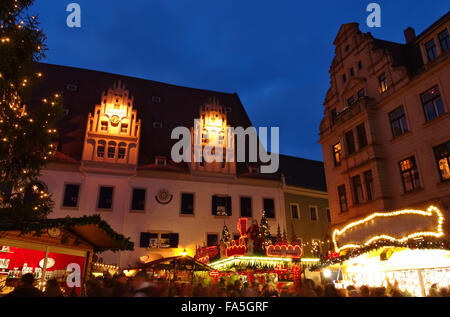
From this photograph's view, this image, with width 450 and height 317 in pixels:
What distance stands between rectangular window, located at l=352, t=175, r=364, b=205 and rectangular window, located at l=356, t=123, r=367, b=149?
2.13 m

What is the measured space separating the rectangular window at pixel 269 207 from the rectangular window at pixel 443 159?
1823cm

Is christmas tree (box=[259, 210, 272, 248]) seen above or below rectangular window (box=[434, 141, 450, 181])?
below

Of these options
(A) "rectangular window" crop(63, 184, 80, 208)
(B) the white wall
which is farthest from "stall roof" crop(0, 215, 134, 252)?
(A) "rectangular window" crop(63, 184, 80, 208)

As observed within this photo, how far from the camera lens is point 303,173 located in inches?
1582

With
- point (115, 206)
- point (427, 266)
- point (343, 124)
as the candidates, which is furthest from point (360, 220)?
point (115, 206)

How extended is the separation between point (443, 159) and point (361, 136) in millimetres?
5685

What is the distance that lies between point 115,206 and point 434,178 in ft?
78.4

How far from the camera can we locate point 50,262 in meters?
13.7

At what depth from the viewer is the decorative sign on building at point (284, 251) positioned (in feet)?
61.6

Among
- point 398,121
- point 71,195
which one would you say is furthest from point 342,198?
point 71,195

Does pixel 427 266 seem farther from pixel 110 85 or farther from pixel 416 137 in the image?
pixel 110 85

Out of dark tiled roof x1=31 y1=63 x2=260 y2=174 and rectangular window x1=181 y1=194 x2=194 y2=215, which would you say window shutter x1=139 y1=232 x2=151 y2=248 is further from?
dark tiled roof x1=31 y1=63 x2=260 y2=174

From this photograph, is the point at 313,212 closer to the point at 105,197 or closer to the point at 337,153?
the point at 337,153

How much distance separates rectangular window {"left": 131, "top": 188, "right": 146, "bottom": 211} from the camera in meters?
29.9
